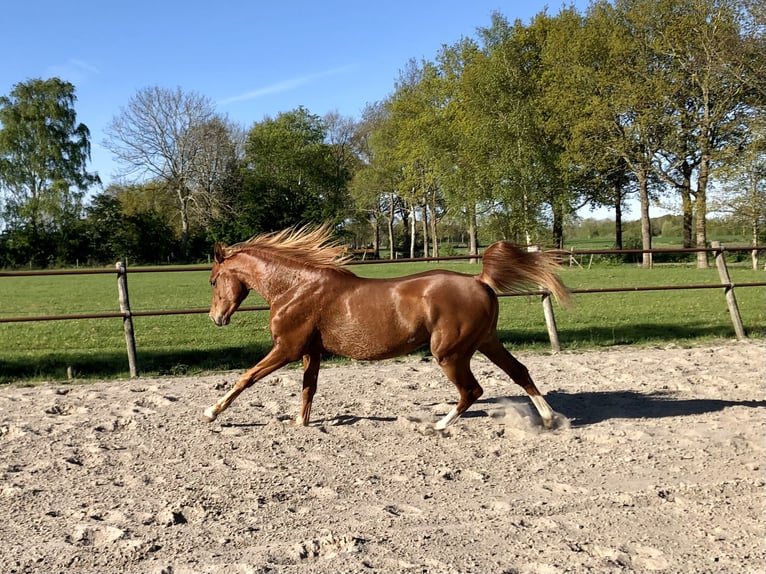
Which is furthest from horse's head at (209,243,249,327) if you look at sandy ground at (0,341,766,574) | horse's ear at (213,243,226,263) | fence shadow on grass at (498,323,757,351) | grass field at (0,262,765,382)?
fence shadow on grass at (498,323,757,351)

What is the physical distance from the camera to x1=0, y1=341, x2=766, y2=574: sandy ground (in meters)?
2.89

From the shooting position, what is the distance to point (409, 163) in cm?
4209

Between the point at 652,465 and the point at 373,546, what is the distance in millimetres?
2142

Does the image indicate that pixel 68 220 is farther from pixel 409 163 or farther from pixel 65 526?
pixel 65 526

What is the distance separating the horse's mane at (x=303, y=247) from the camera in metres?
5.11

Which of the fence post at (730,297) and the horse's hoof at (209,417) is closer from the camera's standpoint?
the horse's hoof at (209,417)

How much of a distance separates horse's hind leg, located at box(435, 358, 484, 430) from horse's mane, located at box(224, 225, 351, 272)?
1.23 metres

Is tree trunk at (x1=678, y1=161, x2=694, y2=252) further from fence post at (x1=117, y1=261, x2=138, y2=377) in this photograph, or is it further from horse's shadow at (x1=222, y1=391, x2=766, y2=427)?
fence post at (x1=117, y1=261, x2=138, y2=377)

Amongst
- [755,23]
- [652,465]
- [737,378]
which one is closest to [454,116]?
[755,23]

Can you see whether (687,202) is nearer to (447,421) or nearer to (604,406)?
(604,406)

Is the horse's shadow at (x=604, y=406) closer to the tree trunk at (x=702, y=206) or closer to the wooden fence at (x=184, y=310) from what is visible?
the wooden fence at (x=184, y=310)

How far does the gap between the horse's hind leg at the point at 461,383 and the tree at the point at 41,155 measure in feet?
152

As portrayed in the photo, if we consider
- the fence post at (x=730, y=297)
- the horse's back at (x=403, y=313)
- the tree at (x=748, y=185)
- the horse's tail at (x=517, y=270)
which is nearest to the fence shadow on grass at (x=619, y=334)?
the fence post at (x=730, y=297)

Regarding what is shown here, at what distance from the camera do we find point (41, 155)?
46125mm
